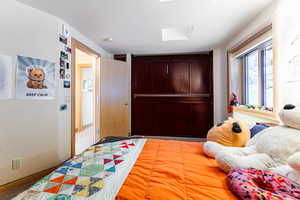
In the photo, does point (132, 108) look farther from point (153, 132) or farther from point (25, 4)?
point (25, 4)

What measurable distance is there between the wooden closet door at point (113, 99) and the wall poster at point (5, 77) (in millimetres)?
1538

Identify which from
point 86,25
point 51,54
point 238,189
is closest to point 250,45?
point 238,189

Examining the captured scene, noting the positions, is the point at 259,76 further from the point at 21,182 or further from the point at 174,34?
the point at 21,182

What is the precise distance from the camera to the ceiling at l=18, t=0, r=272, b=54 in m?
1.55

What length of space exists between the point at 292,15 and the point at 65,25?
2.90 meters

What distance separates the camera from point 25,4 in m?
1.62

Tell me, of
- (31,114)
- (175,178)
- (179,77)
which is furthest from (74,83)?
(179,77)

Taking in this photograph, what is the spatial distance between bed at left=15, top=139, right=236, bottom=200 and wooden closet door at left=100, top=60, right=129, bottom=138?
1.83 meters

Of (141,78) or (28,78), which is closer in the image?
(28,78)

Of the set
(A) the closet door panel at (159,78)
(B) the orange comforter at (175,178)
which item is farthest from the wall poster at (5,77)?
(A) the closet door panel at (159,78)

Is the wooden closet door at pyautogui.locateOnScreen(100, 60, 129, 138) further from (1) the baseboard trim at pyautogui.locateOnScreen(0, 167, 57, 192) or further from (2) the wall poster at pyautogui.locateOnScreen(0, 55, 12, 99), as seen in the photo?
(2) the wall poster at pyautogui.locateOnScreen(0, 55, 12, 99)

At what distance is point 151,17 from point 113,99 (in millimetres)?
2014

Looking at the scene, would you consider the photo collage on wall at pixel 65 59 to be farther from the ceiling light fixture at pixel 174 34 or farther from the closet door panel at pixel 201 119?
the closet door panel at pixel 201 119

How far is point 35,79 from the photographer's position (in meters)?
1.72
